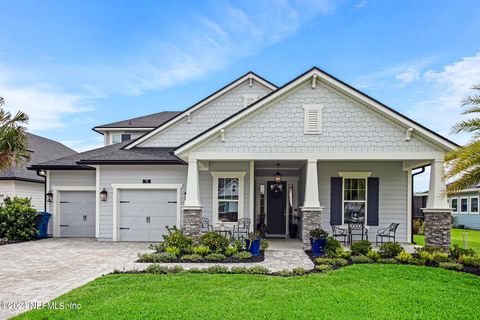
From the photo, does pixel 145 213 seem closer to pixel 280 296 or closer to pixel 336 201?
pixel 336 201

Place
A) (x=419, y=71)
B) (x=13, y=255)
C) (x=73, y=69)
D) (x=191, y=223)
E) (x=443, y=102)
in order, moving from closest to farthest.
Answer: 1. (x=13, y=255)
2. (x=191, y=223)
3. (x=443, y=102)
4. (x=419, y=71)
5. (x=73, y=69)

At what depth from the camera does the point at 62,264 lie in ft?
30.3

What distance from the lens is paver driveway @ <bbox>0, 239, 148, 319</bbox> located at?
6609 mm

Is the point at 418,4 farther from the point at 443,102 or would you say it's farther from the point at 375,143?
the point at 375,143

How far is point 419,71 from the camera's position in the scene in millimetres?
14766

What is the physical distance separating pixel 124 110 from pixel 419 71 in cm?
1760

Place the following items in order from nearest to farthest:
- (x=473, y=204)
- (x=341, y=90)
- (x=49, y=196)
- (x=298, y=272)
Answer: (x=298, y=272) < (x=341, y=90) < (x=49, y=196) < (x=473, y=204)

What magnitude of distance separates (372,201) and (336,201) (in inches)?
53.8

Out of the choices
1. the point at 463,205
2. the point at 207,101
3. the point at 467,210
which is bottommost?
the point at 467,210

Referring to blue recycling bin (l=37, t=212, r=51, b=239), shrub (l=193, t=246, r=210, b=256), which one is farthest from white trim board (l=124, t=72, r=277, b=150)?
shrub (l=193, t=246, r=210, b=256)

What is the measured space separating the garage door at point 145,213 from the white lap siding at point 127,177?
0.43 metres

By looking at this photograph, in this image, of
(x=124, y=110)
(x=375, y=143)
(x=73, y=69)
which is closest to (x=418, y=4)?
(x=375, y=143)

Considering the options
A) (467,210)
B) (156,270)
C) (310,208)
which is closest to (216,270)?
(156,270)

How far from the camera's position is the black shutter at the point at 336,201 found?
525 inches
